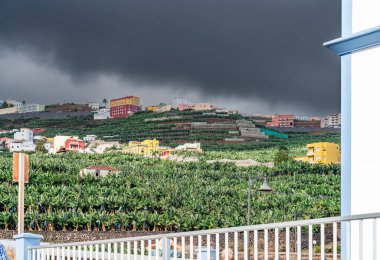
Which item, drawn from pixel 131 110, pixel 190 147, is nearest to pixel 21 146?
pixel 131 110

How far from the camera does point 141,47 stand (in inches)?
1331

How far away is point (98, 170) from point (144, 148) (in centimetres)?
709

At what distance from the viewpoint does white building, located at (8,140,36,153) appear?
30.4 meters

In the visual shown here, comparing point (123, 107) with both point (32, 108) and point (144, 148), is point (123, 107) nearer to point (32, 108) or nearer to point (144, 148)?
point (32, 108)

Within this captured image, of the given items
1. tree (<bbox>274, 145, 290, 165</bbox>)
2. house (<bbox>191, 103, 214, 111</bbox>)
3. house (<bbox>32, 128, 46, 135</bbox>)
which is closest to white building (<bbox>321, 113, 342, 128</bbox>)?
tree (<bbox>274, 145, 290, 165</bbox>)

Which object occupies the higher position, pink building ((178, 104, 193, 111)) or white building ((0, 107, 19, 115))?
pink building ((178, 104, 193, 111))

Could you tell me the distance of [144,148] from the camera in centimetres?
3177

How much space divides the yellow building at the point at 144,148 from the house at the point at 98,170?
5.43 metres

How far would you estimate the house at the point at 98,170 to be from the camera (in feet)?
77.7

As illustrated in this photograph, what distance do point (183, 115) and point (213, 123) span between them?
141 centimetres

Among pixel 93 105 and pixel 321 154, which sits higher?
pixel 93 105

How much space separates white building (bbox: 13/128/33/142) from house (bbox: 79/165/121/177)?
7.71 m

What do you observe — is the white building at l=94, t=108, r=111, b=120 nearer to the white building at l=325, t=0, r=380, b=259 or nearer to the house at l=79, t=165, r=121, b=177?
the house at l=79, t=165, r=121, b=177

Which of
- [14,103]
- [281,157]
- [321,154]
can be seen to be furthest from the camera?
[14,103]
